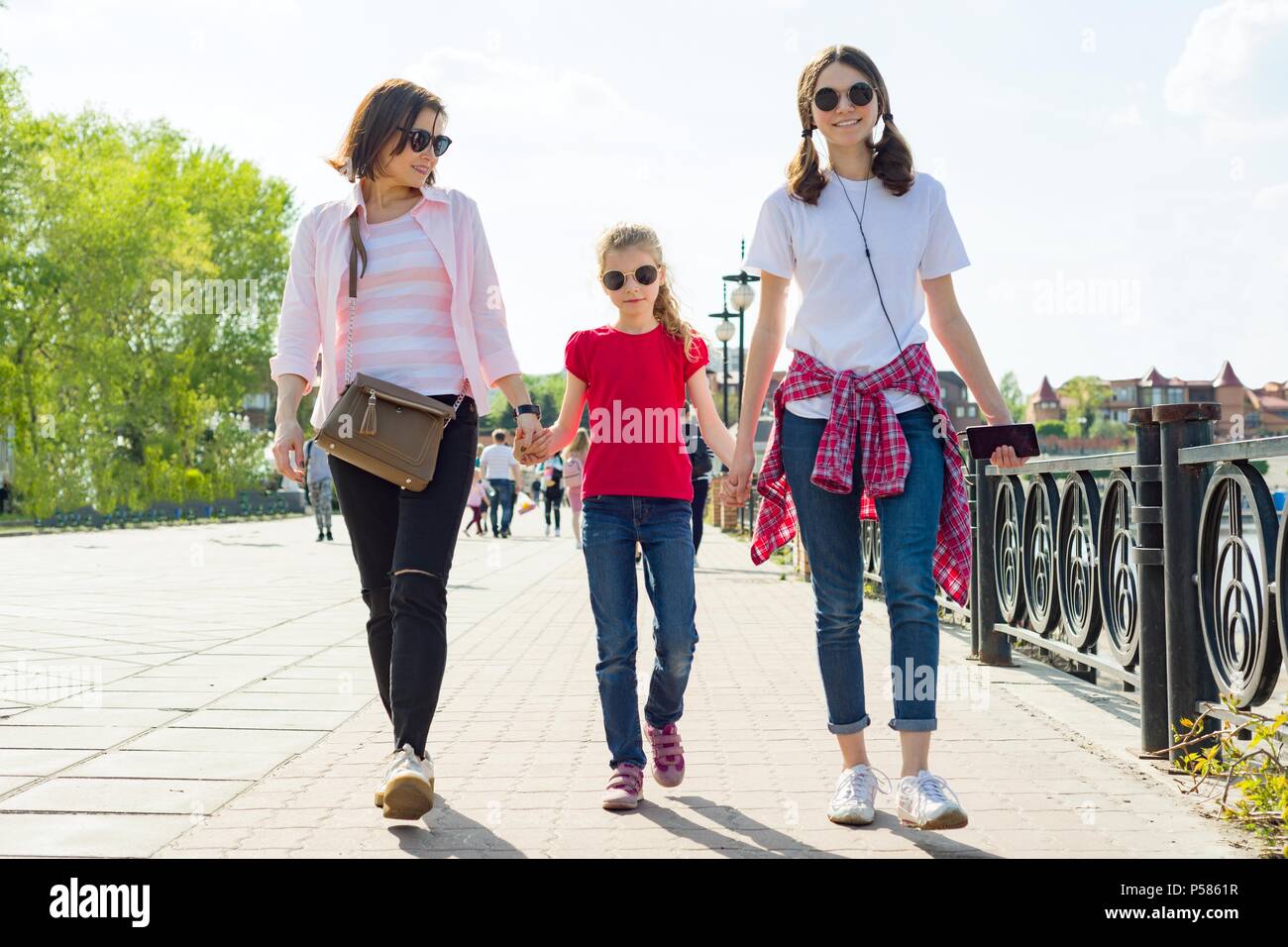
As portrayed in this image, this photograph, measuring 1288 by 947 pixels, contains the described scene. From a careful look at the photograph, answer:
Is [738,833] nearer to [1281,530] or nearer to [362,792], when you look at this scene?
[362,792]

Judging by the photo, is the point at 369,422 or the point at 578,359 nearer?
Result: the point at 369,422

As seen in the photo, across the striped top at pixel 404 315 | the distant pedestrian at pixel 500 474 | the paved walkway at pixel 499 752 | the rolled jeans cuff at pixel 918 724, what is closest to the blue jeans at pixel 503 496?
the distant pedestrian at pixel 500 474

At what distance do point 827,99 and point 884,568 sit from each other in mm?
1301

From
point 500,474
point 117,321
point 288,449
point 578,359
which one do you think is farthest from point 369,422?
point 117,321

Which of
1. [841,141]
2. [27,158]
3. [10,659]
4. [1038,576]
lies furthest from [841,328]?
[27,158]

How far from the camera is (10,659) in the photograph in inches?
274

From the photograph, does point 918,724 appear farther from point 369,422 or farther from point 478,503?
point 478,503

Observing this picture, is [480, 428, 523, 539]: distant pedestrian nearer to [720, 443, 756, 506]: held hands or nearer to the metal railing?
the metal railing

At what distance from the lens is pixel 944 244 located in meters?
3.79

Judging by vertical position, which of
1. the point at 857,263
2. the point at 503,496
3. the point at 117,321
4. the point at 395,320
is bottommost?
the point at 503,496

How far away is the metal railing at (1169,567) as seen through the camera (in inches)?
152

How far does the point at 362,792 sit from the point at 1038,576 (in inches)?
141

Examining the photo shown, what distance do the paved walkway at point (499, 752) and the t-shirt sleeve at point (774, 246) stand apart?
1.52 meters

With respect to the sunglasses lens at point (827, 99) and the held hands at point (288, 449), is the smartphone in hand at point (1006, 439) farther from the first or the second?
the held hands at point (288, 449)
